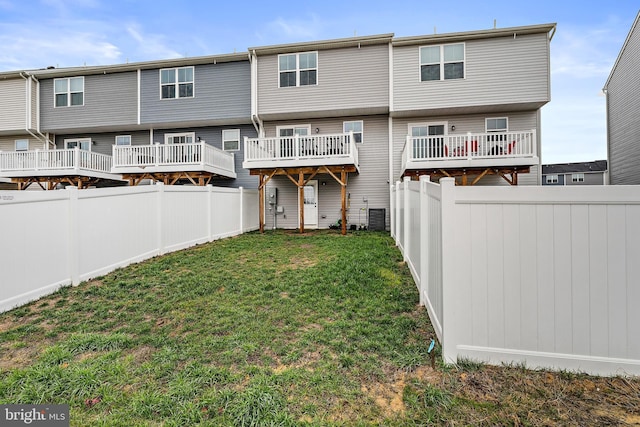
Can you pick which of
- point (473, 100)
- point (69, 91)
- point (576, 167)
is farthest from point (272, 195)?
point (576, 167)

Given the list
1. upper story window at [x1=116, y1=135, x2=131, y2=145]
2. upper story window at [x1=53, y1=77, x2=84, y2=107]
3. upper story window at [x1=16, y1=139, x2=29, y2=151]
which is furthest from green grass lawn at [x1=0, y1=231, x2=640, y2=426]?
upper story window at [x1=16, y1=139, x2=29, y2=151]

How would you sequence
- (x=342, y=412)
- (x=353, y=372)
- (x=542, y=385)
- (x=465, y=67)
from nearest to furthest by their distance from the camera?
(x=342, y=412) < (x=542, y=385) < (x=353, y=372) < (x=465, y=67)

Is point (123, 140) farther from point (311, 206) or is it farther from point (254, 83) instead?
point (311, 206)

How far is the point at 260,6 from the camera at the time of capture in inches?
475

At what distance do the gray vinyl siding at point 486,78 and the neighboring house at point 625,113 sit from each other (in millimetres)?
3877

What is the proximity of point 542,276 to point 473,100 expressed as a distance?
10.8m

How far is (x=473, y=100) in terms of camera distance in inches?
445

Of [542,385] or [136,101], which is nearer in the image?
[542,385]

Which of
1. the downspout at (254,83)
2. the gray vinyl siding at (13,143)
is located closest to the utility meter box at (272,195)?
the downspout at (254,83)

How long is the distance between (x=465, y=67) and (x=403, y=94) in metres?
2.39

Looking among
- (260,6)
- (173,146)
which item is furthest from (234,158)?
(260,6)

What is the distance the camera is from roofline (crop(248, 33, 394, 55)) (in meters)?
11.7

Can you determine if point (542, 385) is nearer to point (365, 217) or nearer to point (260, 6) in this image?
point (365, 217)

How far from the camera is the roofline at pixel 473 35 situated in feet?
35.0
